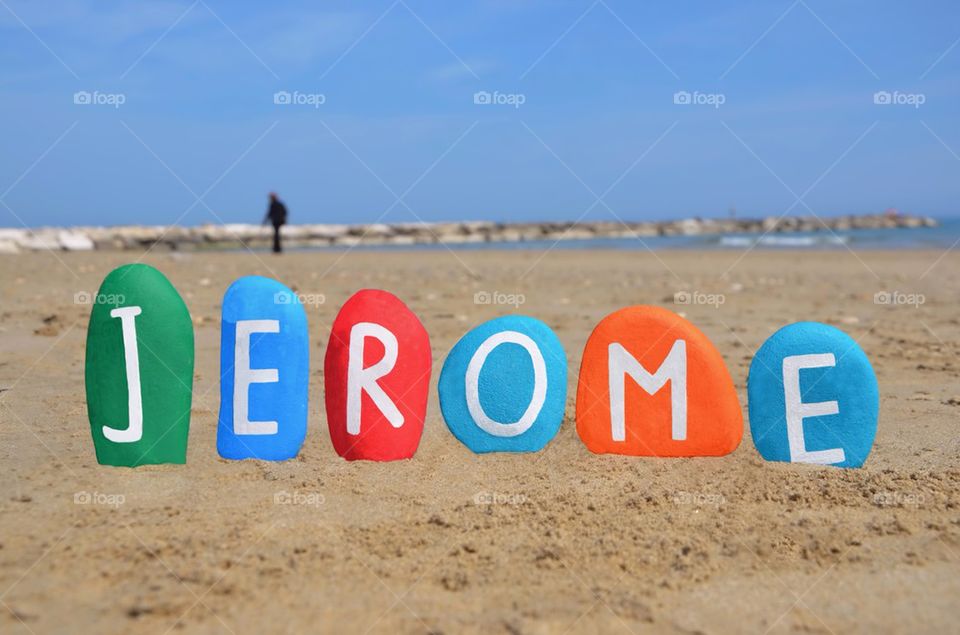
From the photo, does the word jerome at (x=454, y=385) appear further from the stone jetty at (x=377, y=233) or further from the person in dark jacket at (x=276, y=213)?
the stone jetty at (x=377, y=233)

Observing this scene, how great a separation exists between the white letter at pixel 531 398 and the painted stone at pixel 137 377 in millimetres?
1213

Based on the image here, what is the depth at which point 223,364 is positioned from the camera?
141 inches

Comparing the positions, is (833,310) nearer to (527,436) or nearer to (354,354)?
(527,436)

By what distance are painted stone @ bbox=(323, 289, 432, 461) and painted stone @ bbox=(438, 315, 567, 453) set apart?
0.18 metres

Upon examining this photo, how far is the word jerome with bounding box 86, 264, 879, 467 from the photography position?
3453mm

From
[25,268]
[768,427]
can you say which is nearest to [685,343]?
[768,427]

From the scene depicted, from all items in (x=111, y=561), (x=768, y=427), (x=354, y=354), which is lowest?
(x=111, y=561)

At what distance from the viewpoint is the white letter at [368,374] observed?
360 cm

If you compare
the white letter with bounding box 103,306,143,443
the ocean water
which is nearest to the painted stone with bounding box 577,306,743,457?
the white letter with bounding box 103,306,143,443

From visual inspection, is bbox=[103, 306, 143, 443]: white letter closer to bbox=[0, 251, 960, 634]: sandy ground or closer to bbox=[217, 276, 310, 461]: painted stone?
bbox=[0, 251, 960, 634]: sandy ground

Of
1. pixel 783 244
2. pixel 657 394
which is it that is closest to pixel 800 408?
pixel 657 394

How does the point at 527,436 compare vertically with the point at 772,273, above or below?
below

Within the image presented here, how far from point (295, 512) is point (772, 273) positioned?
36.2 feet

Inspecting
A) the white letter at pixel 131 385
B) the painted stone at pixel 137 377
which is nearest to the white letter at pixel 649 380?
the painted stone at pixel 137 377
